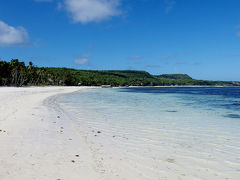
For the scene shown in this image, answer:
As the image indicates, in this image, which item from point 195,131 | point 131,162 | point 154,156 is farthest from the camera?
point 195,131

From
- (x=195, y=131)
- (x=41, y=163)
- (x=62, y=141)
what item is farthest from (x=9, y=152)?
(x=195, y=131)

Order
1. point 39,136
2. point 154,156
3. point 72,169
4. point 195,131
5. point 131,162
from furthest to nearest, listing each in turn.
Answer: point 195,131 → point 39,136 → point 154,156 → point 131,162 → point 72,169

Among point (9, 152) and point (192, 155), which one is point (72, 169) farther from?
point (192, 155)

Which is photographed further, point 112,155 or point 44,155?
point 112,155

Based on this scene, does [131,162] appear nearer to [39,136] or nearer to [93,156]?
[93,156]

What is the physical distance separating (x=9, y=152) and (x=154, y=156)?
16.2ft

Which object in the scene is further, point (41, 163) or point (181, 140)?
point (181, 140)

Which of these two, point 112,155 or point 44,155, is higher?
point 44,155

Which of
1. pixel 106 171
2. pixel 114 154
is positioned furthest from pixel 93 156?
pixel 106 171

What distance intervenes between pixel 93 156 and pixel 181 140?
4426 millimetres

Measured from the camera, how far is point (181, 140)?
346 inches

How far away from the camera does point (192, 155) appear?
6848mm

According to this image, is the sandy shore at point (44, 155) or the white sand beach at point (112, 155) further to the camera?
the white sand beach at point (112, 155)

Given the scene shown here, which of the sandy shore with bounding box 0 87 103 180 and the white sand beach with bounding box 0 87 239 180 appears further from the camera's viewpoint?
the white sand beach with bounding box 0 87 239 180
